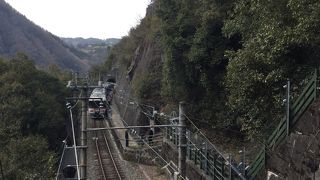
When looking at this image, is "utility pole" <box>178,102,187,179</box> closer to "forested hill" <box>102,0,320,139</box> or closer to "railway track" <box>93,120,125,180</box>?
"forested hill" <box>102,0,320,139</box>

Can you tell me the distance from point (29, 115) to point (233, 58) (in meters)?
29.7

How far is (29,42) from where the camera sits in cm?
16550

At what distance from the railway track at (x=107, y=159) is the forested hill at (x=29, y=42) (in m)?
119

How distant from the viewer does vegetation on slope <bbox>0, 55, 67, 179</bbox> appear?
96.0ft

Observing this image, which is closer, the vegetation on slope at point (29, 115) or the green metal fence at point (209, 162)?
the green metal fence at point (209, 162)

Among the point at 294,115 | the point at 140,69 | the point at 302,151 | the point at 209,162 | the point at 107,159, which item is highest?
the point at 140,69

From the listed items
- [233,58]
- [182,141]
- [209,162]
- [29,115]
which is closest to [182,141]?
[182,141]

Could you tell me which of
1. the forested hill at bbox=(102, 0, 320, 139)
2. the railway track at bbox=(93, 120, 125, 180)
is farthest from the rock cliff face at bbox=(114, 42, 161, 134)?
the railway track at bbox=(93, 120, 125, 180)

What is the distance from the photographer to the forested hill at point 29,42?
158m

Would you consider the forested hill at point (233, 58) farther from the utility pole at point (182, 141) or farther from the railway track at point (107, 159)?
the railway track at point (107, 159)

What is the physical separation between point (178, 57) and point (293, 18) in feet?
40.0

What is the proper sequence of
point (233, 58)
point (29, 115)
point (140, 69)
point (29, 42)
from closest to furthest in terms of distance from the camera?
point (233, 58) → point (29, 115) → point (140, 69) → point (29, 42)

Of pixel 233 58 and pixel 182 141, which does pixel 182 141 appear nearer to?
pixel 182 141

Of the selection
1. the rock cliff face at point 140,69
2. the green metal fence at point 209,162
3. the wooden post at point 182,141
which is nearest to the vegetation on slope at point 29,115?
the rock cliff face at point 140,69
